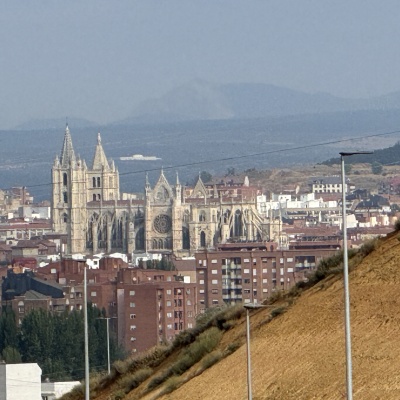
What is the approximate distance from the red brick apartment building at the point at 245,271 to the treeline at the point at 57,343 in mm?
22193

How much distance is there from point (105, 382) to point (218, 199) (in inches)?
4547

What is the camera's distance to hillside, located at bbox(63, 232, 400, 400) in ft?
52.2

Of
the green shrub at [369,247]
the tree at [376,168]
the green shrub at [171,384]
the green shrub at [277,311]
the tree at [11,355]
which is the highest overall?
the tree at [376,168]

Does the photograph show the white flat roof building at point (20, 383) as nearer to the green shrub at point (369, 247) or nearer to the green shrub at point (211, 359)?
the green shrub at point (211, 359)

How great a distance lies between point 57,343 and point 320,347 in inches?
1846

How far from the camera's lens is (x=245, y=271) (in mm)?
93438

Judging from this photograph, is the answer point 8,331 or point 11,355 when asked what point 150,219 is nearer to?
point 8,331

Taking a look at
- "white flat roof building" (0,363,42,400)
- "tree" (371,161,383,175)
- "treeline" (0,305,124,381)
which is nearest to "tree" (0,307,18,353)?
"treeline" (0,305,124,381)

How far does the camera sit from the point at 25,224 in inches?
6211

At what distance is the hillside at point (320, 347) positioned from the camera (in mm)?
15922

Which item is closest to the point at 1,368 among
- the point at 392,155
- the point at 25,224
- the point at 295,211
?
the point at 25,224

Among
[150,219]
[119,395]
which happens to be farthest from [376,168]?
[119,395]

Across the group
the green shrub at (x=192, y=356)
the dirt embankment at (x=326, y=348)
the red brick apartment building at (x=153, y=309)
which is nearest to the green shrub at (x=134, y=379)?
the green shrub at (x=192, y=356)

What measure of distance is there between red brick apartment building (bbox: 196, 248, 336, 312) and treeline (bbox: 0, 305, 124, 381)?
22193 mm
